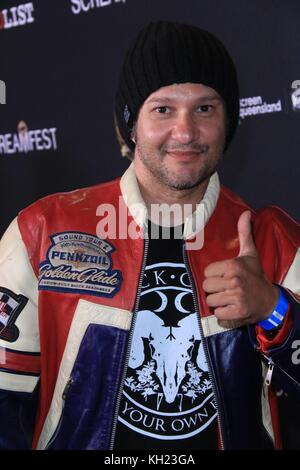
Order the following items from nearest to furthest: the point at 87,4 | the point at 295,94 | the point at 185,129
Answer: the point at 185,129 → the point at 295,94 → the point at 87,4

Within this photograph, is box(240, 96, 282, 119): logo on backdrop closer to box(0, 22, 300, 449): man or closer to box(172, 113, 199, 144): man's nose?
box(0, 22, 300, 449): man

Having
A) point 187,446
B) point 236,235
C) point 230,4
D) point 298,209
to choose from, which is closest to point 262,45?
point 230,4

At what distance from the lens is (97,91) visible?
9.18ft

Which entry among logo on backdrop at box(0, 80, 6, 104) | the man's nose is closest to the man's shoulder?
the man's nose

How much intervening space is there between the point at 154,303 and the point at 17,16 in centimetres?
189

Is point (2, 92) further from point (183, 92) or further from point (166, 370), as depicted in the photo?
point (166, 370)

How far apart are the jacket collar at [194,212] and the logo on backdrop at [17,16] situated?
1519mm

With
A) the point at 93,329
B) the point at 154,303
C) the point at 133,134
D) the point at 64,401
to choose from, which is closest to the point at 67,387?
the point at 64,401

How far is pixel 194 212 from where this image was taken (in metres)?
1.67

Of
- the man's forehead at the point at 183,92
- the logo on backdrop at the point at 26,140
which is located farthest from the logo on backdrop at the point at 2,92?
the man's forehead at the point at 183,92

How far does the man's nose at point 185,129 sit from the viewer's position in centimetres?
155

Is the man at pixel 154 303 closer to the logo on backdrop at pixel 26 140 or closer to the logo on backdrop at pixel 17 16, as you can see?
the logo on backdrop at pixel 26 140
